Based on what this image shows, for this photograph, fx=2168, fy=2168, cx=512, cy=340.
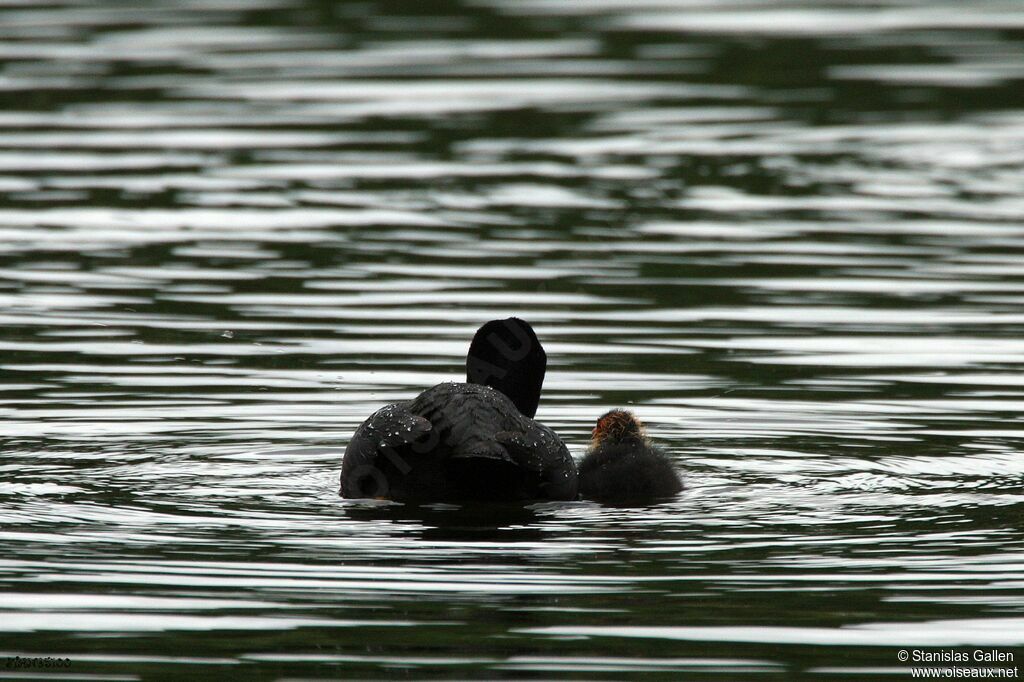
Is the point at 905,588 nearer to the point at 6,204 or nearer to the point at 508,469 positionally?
the point at 508,469

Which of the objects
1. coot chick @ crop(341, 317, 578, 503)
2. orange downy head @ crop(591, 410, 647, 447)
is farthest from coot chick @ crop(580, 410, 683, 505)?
coot chick @ crop(341, 317, 578, 503)

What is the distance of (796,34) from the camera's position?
2573 centimetres

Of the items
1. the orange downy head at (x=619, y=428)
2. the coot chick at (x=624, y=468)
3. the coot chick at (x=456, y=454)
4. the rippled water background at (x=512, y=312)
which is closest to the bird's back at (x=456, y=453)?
the coot chick at (x=456, y=454)

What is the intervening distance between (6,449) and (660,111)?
40.3ft

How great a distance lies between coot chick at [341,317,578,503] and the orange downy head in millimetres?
450

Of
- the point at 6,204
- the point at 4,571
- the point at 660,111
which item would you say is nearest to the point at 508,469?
the point at 4,571

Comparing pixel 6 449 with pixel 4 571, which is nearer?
pixel 4 571

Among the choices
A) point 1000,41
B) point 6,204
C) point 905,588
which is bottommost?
point 905,588

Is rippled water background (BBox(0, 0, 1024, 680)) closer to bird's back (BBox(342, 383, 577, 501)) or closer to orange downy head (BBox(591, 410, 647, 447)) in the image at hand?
bird's back (BBox(342, 383, 577, 501))

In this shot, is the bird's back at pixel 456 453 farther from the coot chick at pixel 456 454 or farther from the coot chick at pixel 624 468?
the coot chick at pixel 624 468

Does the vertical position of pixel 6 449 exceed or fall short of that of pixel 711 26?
it falls short

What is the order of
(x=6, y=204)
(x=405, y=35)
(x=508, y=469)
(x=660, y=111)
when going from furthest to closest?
1. (x=405, y=35)
2. (x=660, y=111)
3. (x=6, y=204)
4. (x=508, y=469)

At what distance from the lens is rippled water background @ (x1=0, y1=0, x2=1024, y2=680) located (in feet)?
23.6

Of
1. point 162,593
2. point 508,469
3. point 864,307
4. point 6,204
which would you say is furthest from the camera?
point 6,204
